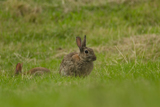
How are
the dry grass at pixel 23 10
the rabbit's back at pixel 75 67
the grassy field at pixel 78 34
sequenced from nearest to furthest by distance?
the rabbit's back at pixel 75 67 → the grassy field at pixel 78 34 → the dry grass at pixel 23 10

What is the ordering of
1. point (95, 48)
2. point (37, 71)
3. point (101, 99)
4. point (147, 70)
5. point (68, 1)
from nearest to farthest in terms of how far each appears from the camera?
1. point (101, 99)
2. point (147, 70)
3. point (37, 71)
4. point (95, 48)
5. point (68, 1)

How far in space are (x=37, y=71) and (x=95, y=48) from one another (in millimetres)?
3483

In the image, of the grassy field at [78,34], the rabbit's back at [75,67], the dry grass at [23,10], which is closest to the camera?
the rabbit's back at [75,67]

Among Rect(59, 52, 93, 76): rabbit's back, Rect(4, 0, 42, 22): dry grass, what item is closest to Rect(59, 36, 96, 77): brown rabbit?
Rect(59, 52, 93, 76): rabbit's back

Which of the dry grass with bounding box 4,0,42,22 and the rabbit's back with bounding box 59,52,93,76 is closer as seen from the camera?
the rabbit's back with bounding box 59,52,93,76

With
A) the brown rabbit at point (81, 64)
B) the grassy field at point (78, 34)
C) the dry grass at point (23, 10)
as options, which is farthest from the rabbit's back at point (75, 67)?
the dry grass at point (23, 10)

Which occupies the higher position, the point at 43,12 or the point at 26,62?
the point at 43,12

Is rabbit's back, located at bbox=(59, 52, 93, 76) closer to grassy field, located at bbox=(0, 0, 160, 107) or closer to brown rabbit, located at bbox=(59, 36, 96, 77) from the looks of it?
brown rabbit, located at bbox=(59, 36, 96, 77)

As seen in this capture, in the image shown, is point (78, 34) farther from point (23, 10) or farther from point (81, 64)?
point (81, 64)

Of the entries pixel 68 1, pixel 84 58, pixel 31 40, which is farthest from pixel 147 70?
pixel 68 1

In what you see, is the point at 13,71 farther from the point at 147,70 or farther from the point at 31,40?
the point at 147,70

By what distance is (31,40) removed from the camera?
13.7m

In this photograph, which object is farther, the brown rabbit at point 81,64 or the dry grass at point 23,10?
the dry grass at point 23,10

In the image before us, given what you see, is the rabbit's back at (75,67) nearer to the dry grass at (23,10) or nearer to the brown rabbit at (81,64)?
the brown rabbit at (81,64)
